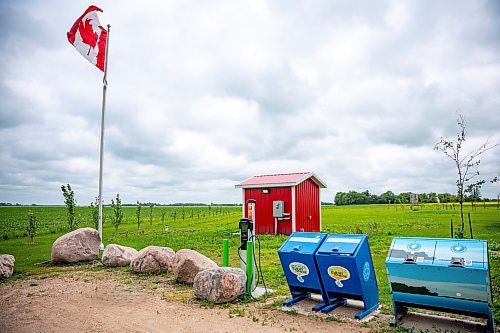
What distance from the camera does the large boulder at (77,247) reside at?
41.2 feet

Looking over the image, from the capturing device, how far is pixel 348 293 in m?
6.82

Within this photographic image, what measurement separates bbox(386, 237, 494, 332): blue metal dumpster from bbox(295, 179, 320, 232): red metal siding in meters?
14.1

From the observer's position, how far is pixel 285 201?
20.4m

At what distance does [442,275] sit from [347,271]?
4.93ft

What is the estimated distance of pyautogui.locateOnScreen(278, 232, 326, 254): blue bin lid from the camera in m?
7.19

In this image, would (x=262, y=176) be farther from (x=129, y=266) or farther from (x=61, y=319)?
(x=61, y=319)

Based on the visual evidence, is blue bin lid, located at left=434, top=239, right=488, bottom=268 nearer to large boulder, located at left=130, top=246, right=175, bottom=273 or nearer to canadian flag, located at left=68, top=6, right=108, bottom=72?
large boulder, located at left=130, top=246, right=175, bottom=273

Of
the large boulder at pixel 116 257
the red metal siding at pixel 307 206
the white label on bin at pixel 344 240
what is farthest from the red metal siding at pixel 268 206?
the white label on bin at pixel 344 240

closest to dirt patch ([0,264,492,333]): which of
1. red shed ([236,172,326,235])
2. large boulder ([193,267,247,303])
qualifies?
large boulder ([193,267,247,303])

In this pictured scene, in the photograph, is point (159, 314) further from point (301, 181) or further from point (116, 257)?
point (301, 181)

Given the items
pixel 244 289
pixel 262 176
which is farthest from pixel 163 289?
pixel 262 176

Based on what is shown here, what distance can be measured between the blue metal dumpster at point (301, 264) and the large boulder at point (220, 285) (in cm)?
102

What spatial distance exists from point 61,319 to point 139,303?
4.92ft

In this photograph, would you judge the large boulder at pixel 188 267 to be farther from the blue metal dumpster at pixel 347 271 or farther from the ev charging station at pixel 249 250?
the blue metal dumpster at pixel 347 271
